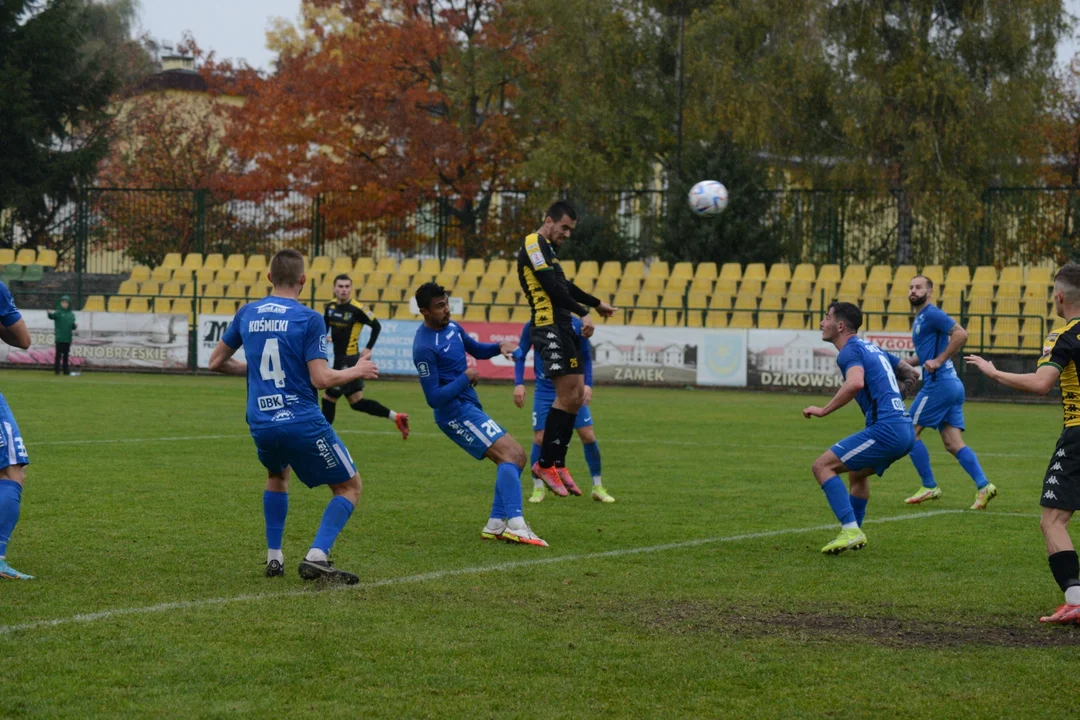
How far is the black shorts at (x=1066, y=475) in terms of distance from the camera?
6.66m

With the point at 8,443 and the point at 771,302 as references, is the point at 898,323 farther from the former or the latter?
the point at 8,443

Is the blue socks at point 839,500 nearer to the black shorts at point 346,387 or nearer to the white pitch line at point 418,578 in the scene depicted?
the white pitch line at point 418,578

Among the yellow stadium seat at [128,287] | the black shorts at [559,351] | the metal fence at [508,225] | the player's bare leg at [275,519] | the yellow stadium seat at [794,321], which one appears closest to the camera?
the player's bare leg at [275,519]

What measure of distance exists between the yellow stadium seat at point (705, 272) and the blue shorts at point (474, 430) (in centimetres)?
2281

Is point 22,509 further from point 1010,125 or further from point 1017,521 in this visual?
point 1010,125

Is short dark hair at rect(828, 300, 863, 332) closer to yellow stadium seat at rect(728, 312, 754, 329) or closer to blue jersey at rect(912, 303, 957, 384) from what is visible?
blue jersey at rect(912, 303, 957, 384)

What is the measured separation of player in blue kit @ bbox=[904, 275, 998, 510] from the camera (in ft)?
39.0

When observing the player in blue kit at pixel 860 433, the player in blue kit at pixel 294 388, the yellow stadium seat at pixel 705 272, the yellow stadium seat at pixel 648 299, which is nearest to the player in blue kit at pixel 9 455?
the player in blue kit at pixel 294 388

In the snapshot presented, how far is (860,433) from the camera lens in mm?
9070

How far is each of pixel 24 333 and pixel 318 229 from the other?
3230 centimetres

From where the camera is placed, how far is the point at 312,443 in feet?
23.8

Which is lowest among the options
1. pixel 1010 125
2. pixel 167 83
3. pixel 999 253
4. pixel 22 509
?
pixel 22 509

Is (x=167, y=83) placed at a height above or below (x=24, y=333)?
above

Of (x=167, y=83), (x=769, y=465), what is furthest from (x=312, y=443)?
(x=167, y=83)
